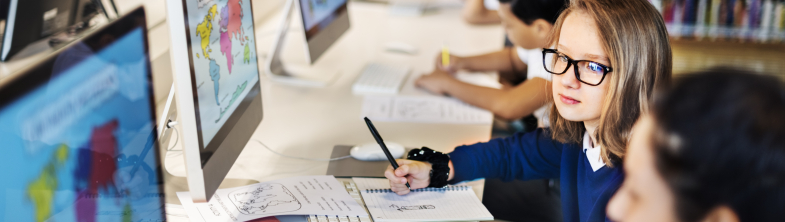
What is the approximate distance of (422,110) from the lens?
1453 millimetres

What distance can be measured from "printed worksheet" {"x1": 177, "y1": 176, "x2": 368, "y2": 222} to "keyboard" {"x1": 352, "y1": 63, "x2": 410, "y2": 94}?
623mm

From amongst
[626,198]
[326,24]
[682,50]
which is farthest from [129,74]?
[682,50]

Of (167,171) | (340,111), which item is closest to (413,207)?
(167,171)

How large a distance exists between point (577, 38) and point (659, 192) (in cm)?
48

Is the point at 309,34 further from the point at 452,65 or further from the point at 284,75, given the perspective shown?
the point at 452,65

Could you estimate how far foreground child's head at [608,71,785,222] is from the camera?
39cm

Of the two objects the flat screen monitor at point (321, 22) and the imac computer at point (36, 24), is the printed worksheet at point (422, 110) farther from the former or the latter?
the imac computer at point (36, 24)

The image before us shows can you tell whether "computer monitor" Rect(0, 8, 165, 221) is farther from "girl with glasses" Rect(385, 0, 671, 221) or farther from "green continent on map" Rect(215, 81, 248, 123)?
"girl with glasses" Rect(385, 0, 671, 221)

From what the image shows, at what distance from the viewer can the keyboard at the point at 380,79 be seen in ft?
5.18

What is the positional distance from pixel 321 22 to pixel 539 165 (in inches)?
33.1

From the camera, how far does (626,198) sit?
1.58 ft

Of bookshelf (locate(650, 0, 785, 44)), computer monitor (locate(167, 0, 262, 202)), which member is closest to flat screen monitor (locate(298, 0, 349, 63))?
computer monitor (locate(167, 0, 262, 202))

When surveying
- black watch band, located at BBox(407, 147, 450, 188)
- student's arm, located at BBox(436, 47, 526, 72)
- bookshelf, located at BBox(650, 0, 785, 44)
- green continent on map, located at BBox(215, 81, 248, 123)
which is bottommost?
bookshelf, located at BBox(650, 0, 785, 44)

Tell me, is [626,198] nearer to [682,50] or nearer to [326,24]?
[326,24]
